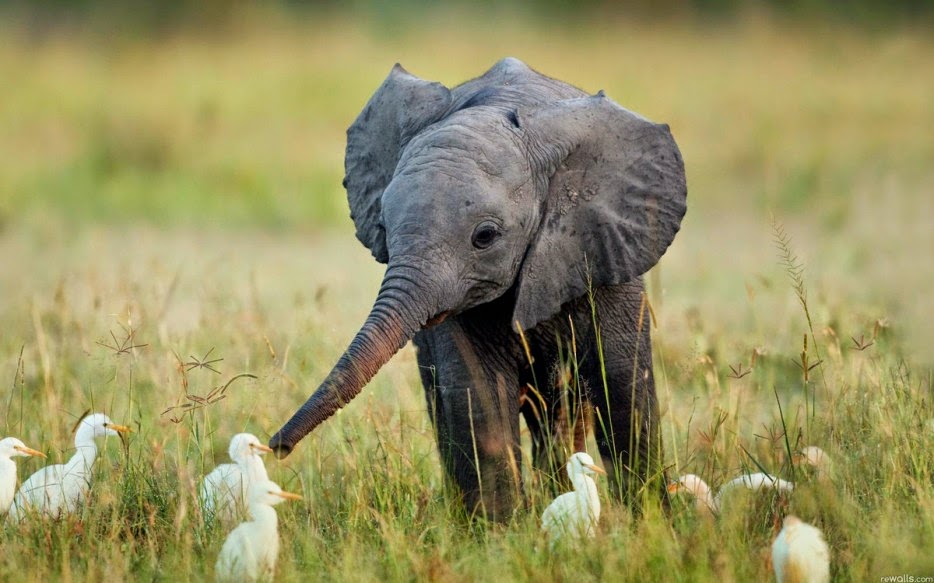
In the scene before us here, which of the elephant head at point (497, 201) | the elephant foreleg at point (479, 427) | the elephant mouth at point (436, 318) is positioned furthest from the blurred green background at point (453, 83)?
the elephant mouth at point (436, 318)

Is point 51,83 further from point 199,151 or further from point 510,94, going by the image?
point 510,94

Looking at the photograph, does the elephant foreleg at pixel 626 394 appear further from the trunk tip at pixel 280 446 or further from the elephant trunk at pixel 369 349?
the trunk tip at pixel 280 446

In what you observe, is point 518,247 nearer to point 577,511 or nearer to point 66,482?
point 577,511

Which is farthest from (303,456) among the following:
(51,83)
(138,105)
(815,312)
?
(51,83)

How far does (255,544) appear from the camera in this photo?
17.1 ft

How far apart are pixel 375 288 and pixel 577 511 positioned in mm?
7135

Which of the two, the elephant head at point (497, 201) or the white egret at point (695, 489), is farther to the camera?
the white egret at point (695, 489)

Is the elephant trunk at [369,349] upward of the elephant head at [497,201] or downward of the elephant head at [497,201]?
downward

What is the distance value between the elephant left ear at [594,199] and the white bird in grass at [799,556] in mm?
1400

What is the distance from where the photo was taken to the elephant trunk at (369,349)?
5121 millimetres

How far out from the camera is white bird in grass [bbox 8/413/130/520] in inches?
235

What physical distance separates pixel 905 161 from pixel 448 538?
13.5 meters

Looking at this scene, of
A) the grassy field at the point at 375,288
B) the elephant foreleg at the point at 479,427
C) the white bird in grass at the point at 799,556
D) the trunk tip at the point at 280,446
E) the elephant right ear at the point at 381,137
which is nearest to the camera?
the white bird in grass at the point at 799,556

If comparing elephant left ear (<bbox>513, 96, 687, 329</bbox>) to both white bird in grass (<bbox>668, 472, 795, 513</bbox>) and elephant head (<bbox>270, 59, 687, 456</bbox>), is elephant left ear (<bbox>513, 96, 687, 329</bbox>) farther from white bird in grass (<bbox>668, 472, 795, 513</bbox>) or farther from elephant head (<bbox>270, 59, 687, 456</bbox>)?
white bird in grass (<bbox>668, 472, 795, 513</bbox>)
